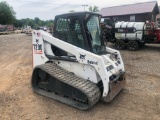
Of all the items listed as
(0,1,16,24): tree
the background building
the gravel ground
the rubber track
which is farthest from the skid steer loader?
(0,1,16,24): tree

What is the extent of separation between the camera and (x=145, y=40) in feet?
46.1

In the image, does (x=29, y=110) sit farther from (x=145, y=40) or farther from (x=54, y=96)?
(x=145, y=40)

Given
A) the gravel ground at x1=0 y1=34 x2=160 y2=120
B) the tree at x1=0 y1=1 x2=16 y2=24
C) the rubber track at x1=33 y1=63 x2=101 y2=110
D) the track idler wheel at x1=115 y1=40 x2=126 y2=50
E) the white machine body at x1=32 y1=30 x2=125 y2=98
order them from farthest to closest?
the tree at x1=0 y1=1 x2=16 y2=24, the track idler wheel at x1=115 y1=40 x2=126 y2=50, the white machine body at x1=32 y1=30 x2=125 y2=98, the rubber track at x1=33 y1=63 x2=101 y2=110, the gravel ground at x1=0 y1=34 x2=160 y2=120

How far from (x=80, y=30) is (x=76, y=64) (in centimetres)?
86

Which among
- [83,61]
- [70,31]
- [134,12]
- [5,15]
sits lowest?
[83,61]

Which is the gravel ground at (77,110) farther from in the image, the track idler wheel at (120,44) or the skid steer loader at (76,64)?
the track idler wheel at (120,44)

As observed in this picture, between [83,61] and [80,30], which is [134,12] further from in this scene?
[83,61]

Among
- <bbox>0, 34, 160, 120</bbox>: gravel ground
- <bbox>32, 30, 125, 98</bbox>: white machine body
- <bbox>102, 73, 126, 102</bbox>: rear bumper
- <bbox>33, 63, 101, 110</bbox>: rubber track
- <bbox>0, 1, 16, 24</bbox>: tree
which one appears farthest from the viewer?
<bbox>0, 1, 16, 24</bbox>: tree

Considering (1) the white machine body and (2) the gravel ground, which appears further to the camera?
(1) the white machine body

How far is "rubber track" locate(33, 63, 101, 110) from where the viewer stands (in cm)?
501

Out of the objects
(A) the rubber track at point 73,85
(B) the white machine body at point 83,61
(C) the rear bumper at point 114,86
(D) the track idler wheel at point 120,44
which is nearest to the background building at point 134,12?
(D) the track idler wheel at point 120,44

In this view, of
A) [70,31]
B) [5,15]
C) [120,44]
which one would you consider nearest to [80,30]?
[70,31]

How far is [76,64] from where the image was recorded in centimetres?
573

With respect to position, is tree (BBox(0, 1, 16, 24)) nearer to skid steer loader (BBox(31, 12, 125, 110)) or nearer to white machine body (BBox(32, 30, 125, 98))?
white machine body (BBox(32, 30, 125, 98))
